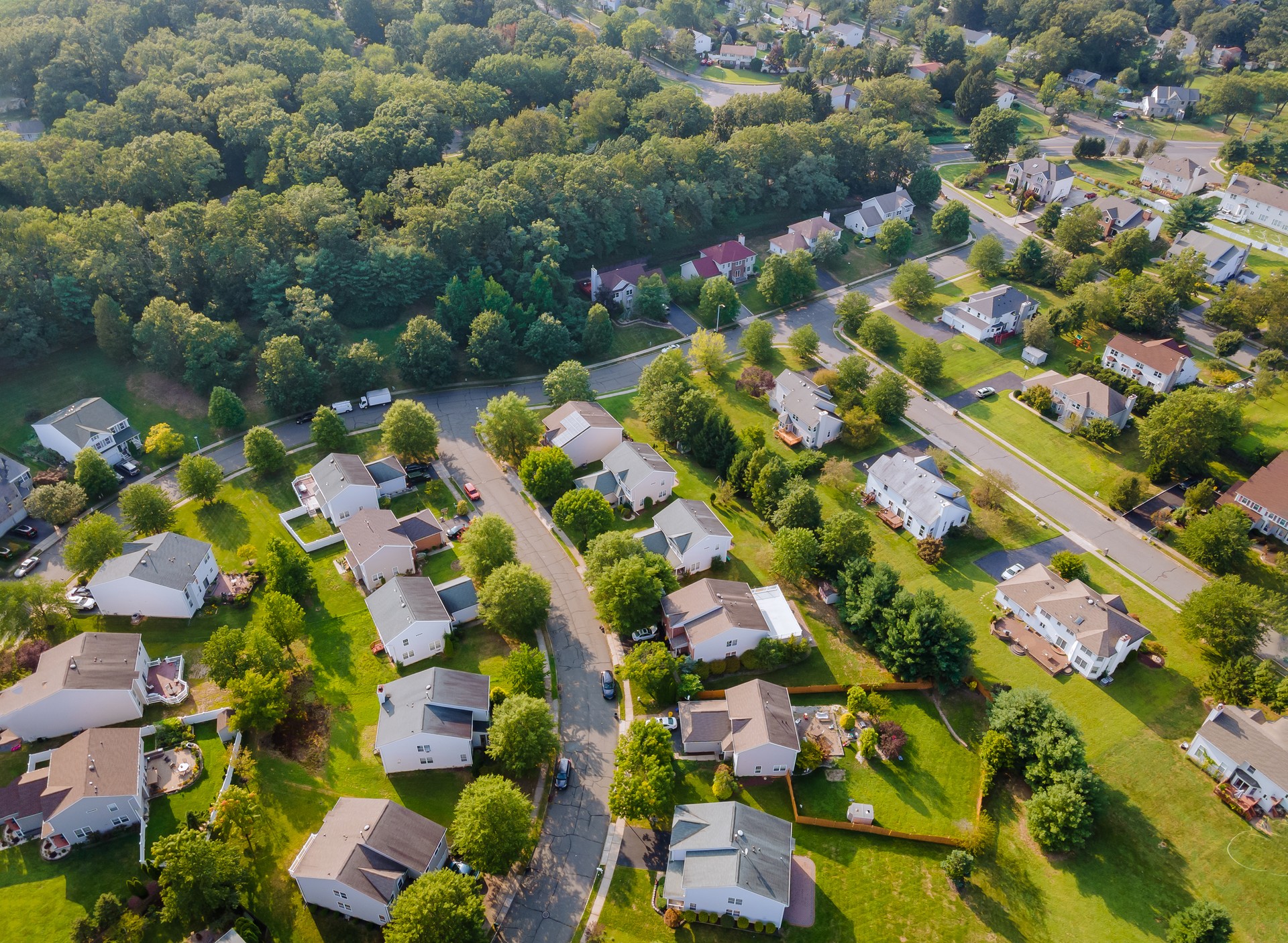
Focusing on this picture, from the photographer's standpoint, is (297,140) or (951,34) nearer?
(297,140)

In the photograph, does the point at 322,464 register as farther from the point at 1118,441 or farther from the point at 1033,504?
the point at 1118,441

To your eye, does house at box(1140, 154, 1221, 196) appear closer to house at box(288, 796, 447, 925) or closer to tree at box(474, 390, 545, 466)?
tree at box(474, 390, 545, 466)

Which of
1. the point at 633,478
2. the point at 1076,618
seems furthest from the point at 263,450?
the point at 1076,618

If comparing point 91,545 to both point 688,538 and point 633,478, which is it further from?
point 688,538

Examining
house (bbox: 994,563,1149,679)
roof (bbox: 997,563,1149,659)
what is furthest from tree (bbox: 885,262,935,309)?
house (bbox: 994,563,1149,679)

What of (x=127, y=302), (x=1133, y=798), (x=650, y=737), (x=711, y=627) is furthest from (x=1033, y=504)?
(x=127, y=302)
